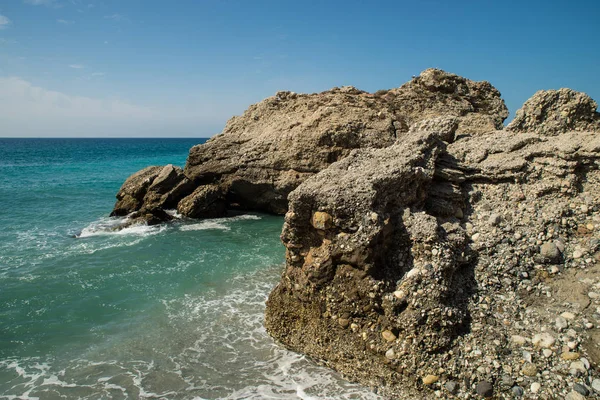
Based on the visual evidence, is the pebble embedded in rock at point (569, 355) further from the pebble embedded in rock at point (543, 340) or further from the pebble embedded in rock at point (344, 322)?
the pebble embedded in rock at point (344, 322)

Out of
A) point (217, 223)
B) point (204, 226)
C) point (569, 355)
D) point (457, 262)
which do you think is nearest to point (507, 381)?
point (569, 355)

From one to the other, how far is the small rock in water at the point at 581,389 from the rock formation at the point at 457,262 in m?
0.02

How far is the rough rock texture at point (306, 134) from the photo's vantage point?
1958 cm

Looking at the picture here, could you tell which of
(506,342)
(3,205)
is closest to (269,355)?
(506,342)

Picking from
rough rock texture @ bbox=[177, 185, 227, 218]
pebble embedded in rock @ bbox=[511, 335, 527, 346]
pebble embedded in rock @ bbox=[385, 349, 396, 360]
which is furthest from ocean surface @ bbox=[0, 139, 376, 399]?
pebble embedded in rock @ bbox=[511, 335, 527, 346]

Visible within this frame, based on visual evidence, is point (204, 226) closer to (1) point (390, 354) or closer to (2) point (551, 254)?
(1) point (390, 354)

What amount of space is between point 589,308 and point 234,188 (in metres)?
17.9

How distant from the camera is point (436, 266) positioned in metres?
7.01

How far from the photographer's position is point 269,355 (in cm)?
779

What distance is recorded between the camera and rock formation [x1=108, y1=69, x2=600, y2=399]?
614cm

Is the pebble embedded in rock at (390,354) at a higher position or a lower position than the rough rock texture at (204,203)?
lower

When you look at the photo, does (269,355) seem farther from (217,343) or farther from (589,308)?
(589,308)

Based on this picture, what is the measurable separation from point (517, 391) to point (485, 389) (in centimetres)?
45

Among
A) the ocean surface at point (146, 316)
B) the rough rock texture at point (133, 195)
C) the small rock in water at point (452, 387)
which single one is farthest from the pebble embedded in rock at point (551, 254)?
the rough rock texture at point (133, 195)
